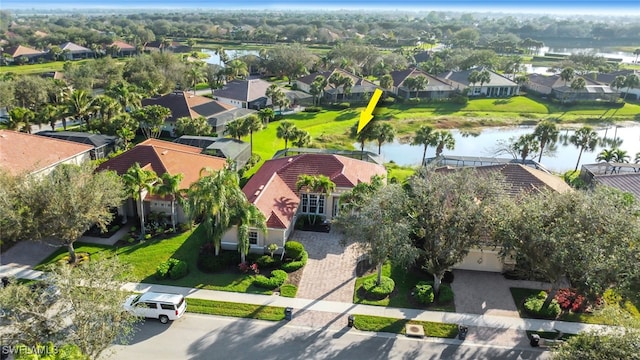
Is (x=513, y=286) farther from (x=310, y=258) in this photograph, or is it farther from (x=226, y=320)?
(x=226, y=320)

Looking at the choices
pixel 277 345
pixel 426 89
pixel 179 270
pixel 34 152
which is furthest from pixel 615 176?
pixel 34 152

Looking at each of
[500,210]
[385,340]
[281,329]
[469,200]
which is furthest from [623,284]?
[281,329]

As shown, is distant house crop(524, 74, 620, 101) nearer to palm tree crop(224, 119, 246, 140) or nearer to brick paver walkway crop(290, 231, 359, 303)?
palm tree crop(224, 119, 246, 140)

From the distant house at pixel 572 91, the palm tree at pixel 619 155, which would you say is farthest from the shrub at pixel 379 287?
the distant house at pixel 572 91

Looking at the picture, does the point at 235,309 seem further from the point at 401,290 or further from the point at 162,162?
the point at 162,162

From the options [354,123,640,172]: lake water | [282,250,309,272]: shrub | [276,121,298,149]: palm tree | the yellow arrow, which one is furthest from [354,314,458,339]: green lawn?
[354,123,640,172]: lake water
